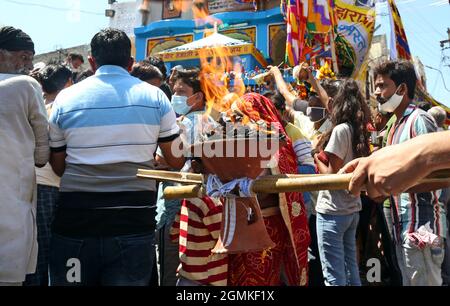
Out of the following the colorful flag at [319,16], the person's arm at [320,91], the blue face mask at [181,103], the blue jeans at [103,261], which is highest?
the colorful flag at [319,16]

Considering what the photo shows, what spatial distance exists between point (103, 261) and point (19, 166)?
0.68 metres

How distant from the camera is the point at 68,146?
2.54 m

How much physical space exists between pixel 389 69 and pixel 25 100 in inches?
98.4

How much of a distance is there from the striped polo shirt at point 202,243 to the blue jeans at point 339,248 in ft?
4.08

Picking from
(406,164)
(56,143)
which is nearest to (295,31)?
(56,143)

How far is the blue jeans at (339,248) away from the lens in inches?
139

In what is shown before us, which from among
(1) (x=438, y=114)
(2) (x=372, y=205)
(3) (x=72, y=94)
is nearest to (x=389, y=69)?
(2) (x=372, y=205)

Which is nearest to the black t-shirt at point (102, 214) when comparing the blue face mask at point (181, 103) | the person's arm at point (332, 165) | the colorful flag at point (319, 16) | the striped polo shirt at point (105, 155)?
the striped polo shirt at point (105, 155)

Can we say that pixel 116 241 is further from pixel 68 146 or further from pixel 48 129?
pixel 48 129

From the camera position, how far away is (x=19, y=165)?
2.52 meters

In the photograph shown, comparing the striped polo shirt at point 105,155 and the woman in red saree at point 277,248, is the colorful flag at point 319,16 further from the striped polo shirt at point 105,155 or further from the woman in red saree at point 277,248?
the striped polo shirt at point 105,155

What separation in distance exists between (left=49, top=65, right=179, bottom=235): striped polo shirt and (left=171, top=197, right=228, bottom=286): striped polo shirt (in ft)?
0.71

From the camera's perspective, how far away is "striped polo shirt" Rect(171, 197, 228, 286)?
100 inches

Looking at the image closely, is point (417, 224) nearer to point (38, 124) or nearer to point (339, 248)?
point (339, 248)
